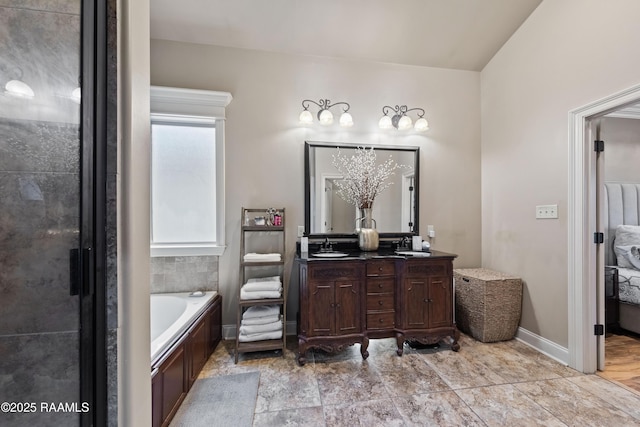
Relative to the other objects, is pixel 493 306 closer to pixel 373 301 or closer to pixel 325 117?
pixel 373 301

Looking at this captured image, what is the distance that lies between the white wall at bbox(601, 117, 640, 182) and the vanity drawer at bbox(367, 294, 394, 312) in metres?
3.30

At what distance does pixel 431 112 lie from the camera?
2998 millimetres

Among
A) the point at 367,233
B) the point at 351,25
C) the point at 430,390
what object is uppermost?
the point at 351,25

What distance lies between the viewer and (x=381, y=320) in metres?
2.29

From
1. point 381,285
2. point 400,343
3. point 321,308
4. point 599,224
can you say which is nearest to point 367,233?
point 381,285

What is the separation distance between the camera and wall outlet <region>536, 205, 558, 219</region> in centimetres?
227

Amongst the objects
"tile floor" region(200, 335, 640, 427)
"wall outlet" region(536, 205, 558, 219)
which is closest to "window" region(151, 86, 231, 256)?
"tile floor" region(200, 335, 640, 427)

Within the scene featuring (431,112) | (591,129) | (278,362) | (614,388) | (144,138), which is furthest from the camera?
(431,112)

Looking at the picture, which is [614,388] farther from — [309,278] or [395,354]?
[309,278]

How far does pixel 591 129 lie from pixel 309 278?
8.28 ft

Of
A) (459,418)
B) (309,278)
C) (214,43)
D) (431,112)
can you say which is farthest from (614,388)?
(214,43)

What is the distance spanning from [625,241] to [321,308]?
354cm

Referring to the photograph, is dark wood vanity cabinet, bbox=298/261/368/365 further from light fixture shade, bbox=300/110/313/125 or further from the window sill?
light fixture shade, bbox=300/110/313/125

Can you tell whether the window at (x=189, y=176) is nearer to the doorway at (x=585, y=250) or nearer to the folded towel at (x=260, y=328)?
the folded towel at (x=260, y=328)
